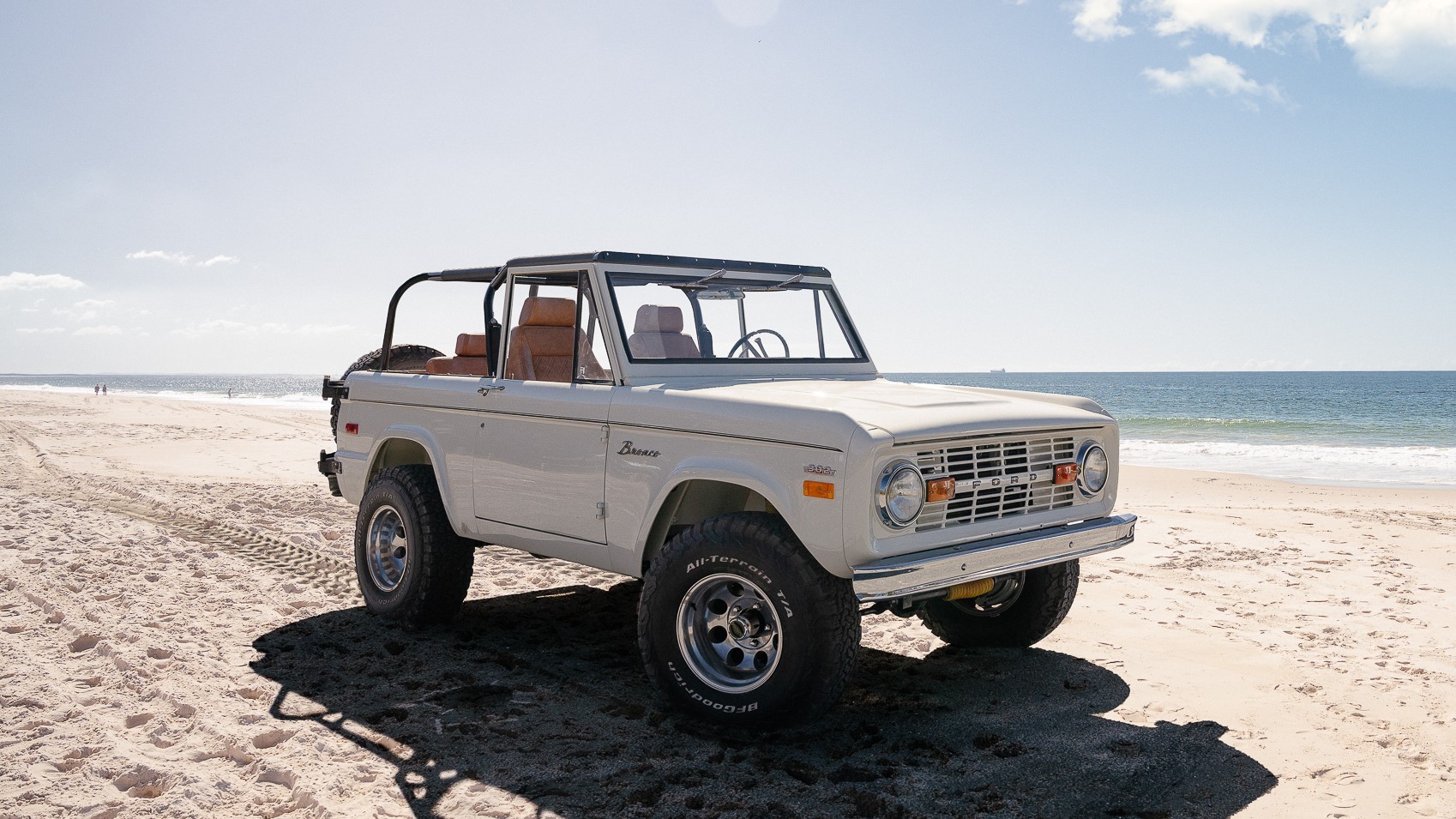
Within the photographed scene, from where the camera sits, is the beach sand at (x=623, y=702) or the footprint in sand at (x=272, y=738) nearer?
the beach sand at (x=623, y=702)

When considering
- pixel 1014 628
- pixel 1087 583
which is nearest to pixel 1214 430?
pixel 1087 583

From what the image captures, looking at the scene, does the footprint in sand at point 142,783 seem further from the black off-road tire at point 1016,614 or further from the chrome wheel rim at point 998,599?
the chrome wheel rim at point 998,599

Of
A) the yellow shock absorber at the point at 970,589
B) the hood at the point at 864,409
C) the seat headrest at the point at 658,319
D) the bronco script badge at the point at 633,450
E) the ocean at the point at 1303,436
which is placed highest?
the seat headrest at the point at 658,319

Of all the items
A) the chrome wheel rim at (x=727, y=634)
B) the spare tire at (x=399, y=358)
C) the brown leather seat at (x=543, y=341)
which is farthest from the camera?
the spare tire at (x=399, y=358)

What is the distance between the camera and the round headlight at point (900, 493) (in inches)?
148

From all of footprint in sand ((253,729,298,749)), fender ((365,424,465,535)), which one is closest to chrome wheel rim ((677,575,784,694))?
footprint in sand ((253,729,298,749))

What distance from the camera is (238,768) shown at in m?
3.74

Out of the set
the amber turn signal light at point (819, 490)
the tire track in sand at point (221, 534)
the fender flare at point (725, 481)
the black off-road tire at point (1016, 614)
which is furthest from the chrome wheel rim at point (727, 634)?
the tire track in sand at point (221, 534)

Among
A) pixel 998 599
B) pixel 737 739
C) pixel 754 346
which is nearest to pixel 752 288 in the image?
pixel 754 346

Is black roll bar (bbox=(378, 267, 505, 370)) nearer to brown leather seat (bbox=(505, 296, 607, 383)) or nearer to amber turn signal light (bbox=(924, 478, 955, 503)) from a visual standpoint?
brown leather seat (bbox=(505, 296, 607, 383))

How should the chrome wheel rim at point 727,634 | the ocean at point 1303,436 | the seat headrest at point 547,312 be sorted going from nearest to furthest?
A: 1. the chrome wheel rim at point 727,634
2. the seat headrest at point 547,312
3. the ocean at point 1303,436

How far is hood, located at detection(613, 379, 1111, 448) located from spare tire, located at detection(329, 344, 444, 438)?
9.66ft

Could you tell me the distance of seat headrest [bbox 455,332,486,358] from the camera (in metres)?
6.38

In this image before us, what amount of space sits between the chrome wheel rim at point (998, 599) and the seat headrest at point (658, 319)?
2066mm
